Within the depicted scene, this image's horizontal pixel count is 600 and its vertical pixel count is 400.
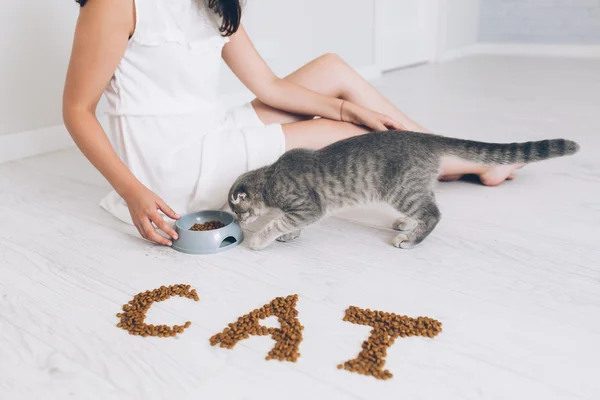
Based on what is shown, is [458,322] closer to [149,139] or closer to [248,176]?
[248,176]

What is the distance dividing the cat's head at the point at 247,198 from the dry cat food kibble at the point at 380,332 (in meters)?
0.44

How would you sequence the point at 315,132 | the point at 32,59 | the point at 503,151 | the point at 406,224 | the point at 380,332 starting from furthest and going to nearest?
1. the point at 32,59
2. the point at 315,132
3. the point at 406,224
4. the point at 503,151
5. the point at 380,332

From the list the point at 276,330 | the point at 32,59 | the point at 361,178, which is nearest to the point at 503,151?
the point at 361,178

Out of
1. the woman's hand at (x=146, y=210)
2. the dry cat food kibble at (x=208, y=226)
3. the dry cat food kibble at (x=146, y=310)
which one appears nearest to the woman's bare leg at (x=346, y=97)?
the dry cat food kibble at (x=208, y=226)

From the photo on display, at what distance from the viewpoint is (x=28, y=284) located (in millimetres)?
1475

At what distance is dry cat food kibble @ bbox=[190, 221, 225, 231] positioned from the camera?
1678mm

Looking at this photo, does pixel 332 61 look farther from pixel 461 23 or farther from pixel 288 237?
pixel 461 23

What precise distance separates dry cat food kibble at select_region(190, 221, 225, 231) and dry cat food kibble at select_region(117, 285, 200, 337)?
281 mm

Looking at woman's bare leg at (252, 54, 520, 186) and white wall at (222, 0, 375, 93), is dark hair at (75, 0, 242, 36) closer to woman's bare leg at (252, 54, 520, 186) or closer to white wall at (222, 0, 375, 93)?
woman's bare leg at (252, 54, 520, 186)

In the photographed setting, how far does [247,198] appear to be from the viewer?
62.7 inches

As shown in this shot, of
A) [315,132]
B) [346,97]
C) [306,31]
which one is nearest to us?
[315,132]

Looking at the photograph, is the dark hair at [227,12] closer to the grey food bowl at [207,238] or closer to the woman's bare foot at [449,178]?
the grey food bowl at [207,238]

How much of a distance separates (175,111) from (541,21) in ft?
13.5

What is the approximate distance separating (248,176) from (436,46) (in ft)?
11.9
